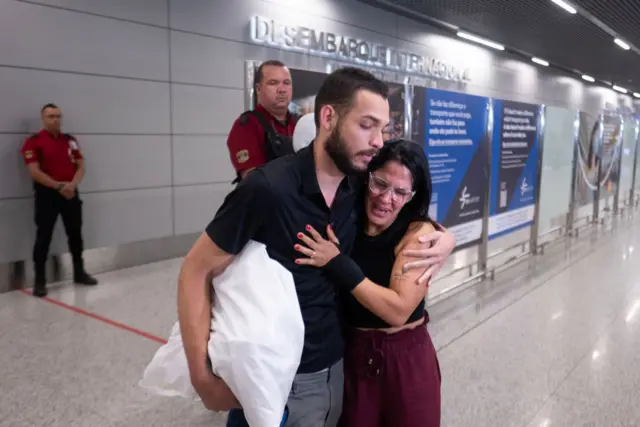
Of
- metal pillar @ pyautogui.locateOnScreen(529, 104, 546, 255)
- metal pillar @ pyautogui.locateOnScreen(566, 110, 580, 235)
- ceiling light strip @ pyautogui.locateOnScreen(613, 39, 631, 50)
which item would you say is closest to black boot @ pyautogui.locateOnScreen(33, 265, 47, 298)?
metal pillar @ pyautogui.locateOnScreen(529, 104, 546, 255)

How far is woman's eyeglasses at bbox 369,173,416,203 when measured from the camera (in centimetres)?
139

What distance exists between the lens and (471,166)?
3953 mm

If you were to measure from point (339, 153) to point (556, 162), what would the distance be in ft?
17.2

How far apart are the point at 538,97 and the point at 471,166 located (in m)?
12.7

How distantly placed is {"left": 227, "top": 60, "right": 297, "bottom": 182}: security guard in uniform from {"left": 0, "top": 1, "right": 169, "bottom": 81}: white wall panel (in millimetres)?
3129

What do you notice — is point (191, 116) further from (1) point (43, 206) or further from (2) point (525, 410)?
(2) point (525, 410)

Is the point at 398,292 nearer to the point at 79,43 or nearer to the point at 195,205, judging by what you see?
the point at 79,43

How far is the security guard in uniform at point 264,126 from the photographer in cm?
223

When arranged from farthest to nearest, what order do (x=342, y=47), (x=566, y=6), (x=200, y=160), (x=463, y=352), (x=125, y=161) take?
(x=566, y=6)
(x=342, y=47)
(x=200, y=160)
(x=125, y=161)
(x=463, y=352)

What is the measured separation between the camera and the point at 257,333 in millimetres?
1090

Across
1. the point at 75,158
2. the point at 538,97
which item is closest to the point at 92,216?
the point at 75,158

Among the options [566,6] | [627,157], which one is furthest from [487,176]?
[627,157]

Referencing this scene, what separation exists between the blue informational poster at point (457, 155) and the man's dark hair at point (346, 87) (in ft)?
6.72

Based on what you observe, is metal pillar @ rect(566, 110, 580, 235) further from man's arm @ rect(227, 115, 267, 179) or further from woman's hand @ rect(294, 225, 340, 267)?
woman's hand @ rect(294, 225, 340, 267)
